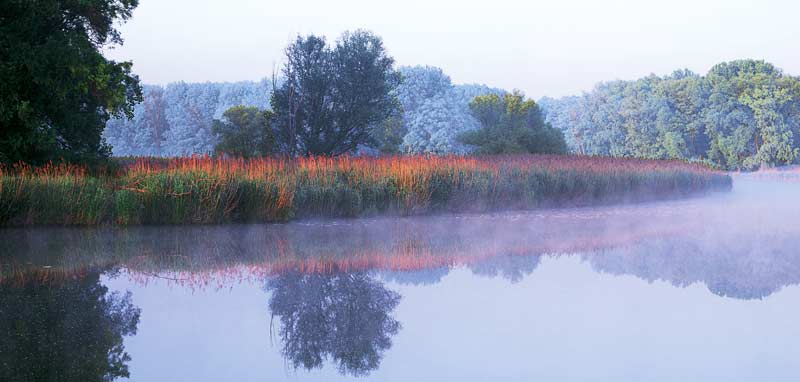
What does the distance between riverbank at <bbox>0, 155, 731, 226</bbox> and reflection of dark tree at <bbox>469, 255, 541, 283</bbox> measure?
500cm

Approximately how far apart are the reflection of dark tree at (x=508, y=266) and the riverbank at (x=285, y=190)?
500cm

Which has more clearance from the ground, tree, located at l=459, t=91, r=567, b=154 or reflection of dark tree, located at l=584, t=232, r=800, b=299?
tree, located at l=459, t=91, r=567, b=154

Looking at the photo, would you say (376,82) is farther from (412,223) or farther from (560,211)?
(412,223)

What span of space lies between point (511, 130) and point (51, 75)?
2420 cm

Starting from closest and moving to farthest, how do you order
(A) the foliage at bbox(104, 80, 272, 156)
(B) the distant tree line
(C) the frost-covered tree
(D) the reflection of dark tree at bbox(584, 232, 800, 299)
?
(D) the reflection of dark tree at bbox(584, 232, 800, 299) → (C) the frost-covered tree → (B) the distant tree line → (A) the foliage at bbox(104, 80, 272, 156)

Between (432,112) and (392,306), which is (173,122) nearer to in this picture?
(432,112)

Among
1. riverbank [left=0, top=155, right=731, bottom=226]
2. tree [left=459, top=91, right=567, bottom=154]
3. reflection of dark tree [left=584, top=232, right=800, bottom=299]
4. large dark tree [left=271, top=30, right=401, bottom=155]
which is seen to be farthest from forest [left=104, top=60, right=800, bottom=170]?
reflection of dark tree [left=584, top=232, right=800, bottom=299]

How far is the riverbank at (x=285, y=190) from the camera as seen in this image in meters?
11.3

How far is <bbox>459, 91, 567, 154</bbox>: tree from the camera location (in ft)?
105

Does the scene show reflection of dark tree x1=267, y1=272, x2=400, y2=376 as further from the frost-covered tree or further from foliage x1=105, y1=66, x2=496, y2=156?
foliage x1=105, y1=66, x2=496, y2=156

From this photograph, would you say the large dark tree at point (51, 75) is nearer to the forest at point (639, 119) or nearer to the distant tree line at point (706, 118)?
the forest at point (639, 119)

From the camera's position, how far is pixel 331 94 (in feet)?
86.5

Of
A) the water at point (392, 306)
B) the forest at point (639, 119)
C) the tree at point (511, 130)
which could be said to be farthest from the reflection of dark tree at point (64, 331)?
the forest at point (639, 119)

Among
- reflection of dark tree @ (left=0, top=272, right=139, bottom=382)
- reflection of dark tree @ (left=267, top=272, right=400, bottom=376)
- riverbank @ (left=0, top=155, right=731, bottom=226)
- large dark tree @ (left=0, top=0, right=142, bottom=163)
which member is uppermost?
large dark tree @ (left=0, top=0, right=142, bottom=163)
